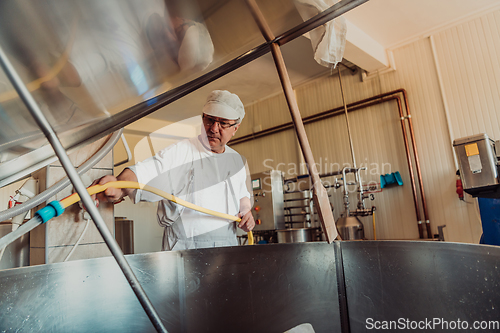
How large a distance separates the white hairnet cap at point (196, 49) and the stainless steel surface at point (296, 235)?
2736 millimetres

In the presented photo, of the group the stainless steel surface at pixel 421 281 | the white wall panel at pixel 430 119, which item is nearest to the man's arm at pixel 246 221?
the stainless steel surface at pixel 421 281

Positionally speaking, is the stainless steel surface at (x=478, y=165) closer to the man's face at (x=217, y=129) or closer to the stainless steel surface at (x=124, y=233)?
the man's face at (x=217, y=129)

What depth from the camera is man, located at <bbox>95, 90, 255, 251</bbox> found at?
48.7 inches

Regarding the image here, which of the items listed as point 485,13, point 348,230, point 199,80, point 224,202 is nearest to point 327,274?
point 199,80

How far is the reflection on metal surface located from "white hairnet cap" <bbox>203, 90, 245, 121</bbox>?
606mm

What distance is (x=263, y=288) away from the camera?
2.71ft

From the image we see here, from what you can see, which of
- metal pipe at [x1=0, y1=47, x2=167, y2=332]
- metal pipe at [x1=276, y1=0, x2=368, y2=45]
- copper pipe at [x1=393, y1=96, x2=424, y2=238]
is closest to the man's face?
metal pipe at [x1=276, y1=0, x2=368, y2=45]

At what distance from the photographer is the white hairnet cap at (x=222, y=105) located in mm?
1270

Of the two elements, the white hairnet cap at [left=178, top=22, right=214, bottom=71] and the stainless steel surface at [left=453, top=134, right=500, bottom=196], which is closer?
the white hairnet cap at [left=178, top=22, right=214, bottom=71]

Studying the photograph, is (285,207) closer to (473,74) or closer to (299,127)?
(473,74)

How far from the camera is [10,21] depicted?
263mm

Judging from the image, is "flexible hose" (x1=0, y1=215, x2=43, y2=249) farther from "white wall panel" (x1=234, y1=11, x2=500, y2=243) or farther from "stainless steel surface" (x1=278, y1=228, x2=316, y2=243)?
"white wall panel" (x1=234, y1=11, x2=500, y2=243)

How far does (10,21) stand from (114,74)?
155 mm

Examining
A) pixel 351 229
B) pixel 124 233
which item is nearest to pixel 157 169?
pixel 351 229
